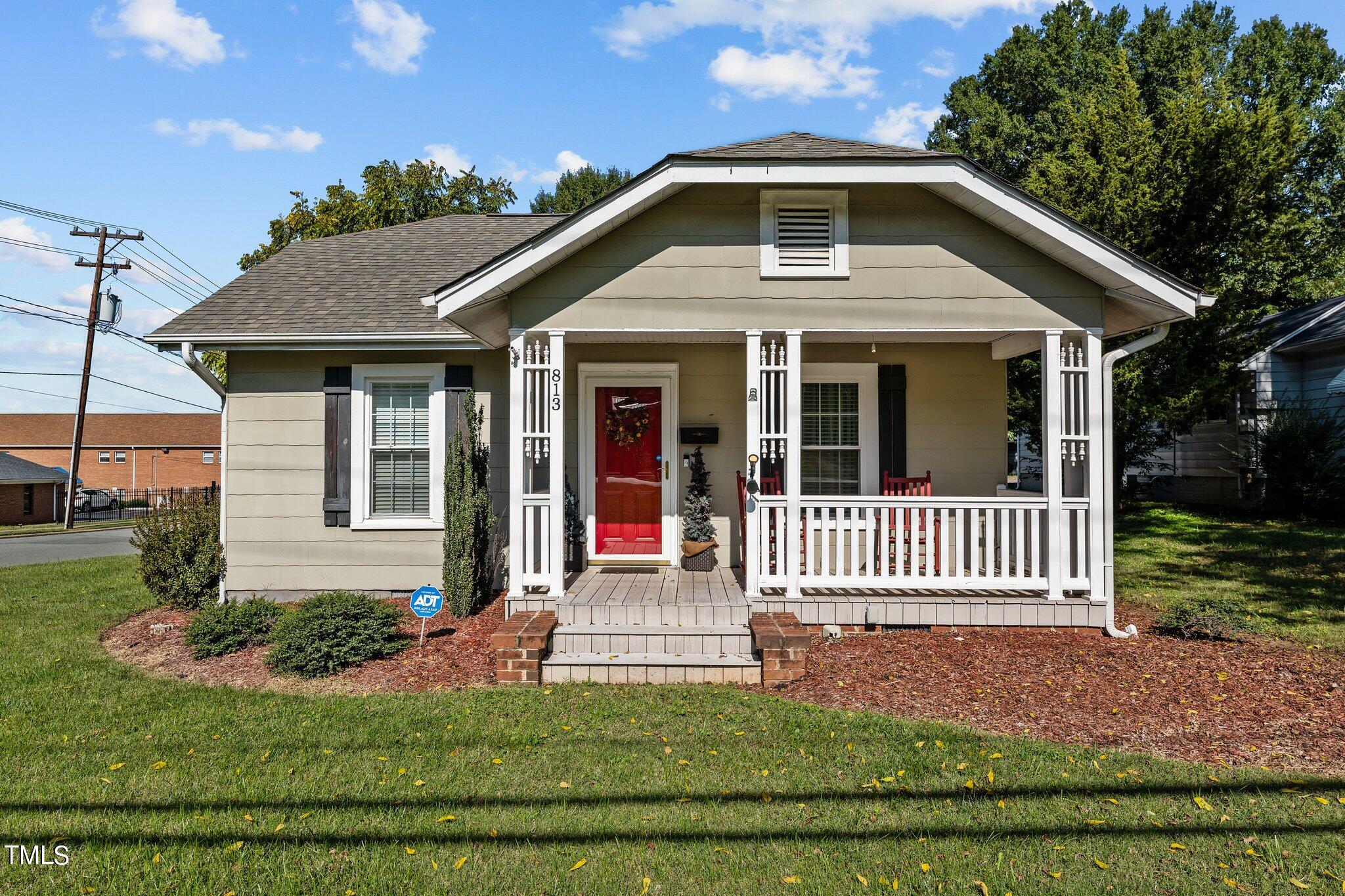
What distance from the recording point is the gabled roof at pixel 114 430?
44906mm

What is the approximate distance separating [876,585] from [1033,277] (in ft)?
10.1

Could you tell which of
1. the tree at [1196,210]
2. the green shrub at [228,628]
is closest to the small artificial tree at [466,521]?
the green shrub at [228,628]

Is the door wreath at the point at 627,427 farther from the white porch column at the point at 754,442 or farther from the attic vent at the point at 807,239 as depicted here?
the attic vent at the point at 807,239

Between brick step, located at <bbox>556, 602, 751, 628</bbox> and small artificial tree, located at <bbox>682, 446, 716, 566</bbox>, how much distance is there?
171 centimetres

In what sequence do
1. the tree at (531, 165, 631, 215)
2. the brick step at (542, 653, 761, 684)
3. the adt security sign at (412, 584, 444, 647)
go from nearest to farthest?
the brick step at (542, 653, 761, 684) → the adt security sign at (412, 584, 444, 647) → the tree at (531, 165, 631, 215)

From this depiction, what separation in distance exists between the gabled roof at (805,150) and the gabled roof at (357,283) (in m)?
3.25

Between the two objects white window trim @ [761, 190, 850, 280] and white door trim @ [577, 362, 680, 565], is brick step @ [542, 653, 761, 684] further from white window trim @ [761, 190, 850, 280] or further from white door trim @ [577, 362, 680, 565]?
white window trim @ [761, 190, 850, 280]

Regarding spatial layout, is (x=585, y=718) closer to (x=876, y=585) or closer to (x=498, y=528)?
(x=876, y=585)

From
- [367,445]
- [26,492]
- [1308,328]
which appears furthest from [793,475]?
[26,492]

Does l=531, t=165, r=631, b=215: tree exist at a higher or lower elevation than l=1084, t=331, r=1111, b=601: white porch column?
higher

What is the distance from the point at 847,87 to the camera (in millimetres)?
13812

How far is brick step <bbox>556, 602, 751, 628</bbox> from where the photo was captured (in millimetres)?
5949

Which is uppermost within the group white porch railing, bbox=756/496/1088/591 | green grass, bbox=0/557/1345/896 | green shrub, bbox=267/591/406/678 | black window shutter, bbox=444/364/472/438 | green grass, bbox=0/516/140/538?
black window shutter, bbox=444/364/472/438

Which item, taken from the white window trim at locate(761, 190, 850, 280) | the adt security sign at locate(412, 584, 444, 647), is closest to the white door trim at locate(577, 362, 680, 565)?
the white window trim at locate(761, 190, 850, 280)
